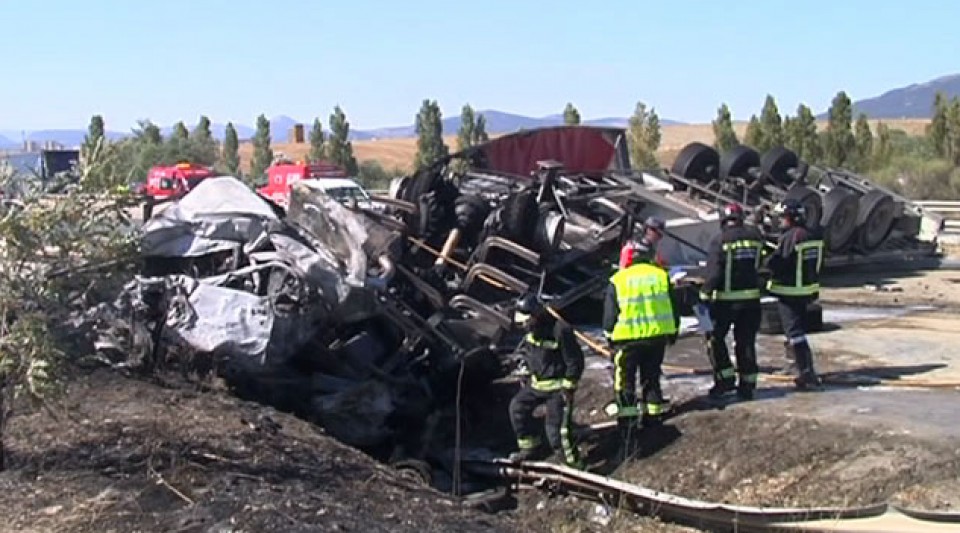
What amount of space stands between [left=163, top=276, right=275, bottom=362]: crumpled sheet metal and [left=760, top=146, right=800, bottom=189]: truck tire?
9.33 meters

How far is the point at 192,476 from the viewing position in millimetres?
6570

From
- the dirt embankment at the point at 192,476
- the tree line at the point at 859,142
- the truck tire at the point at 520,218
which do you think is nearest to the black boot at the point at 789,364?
the truck tire at the point at 520,218

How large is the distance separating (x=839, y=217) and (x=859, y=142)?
27379mm

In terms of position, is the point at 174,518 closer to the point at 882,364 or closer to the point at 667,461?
the point at 667,461

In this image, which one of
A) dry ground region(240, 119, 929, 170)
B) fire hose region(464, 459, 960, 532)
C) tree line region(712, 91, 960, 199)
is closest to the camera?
fire hose region(464, 459, 960, 532)

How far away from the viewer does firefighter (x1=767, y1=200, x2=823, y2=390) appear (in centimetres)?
937

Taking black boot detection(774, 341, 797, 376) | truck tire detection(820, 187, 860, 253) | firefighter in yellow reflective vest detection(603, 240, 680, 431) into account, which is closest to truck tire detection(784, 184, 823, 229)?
truck tire detection(820, 187, 860, 253)

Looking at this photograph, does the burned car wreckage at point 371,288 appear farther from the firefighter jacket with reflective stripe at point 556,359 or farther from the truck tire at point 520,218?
the firefighter jacket with reflective stripe at point 556,359

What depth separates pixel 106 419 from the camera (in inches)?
315

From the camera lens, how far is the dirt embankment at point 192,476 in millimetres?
5914

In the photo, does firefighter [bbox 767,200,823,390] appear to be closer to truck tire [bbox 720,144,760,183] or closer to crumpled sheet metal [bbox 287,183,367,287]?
crumpled sheet metal [bbox 287,183,367,287]

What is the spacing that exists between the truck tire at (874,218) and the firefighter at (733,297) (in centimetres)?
816

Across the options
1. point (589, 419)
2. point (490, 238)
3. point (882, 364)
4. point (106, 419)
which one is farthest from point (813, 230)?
point (106, 419)

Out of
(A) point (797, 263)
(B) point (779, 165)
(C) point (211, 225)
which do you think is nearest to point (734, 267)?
(A) point (797, 263)
